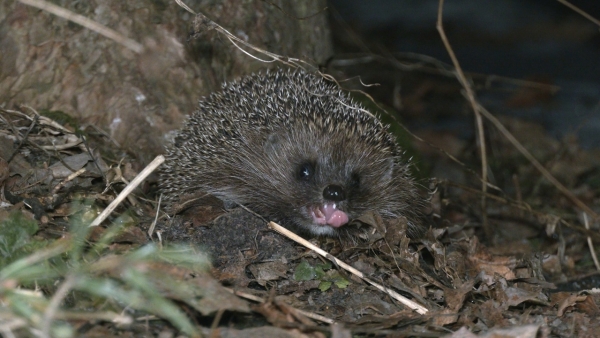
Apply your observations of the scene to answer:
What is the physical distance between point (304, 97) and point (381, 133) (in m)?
0.67

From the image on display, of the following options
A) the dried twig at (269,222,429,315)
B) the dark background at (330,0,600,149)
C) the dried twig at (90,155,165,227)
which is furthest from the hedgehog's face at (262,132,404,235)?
the dark background at (330,0,600,149)

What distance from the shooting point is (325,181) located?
16.5ft

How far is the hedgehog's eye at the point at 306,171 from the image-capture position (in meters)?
5.17

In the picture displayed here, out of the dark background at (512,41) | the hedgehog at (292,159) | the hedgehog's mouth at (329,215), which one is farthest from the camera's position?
the dark background at (512,41)

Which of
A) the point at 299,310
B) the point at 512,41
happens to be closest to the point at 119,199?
the point at 299,310

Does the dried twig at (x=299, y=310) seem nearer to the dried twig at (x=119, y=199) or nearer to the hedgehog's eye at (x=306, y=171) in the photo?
the dried twig at (x=119, y=199)

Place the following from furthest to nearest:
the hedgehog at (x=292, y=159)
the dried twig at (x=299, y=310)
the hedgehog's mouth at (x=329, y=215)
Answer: the hedgehog at (x=292, y=159)
the hedgehog's mouth at (x=329, y=215)
the dried twig at (x=299, y=310)

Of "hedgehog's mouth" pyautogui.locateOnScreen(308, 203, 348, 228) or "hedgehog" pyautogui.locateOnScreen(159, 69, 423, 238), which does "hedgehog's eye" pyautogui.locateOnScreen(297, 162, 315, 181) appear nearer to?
"hedgehog" pyautogui.locateOnScreen(159, 69, 423, 238)

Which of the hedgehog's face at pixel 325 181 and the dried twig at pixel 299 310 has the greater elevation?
the hedgehog's face at pixel 325 181

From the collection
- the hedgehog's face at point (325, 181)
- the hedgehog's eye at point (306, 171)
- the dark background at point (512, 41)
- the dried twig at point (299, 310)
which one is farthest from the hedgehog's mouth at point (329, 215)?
the dark background at point (512, 41)

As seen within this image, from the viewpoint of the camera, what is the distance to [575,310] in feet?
15.3

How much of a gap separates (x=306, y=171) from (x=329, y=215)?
Result: 1.50ft

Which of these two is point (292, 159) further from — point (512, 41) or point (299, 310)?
point (512, 41)

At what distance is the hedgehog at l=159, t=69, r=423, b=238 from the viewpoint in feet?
16.8
